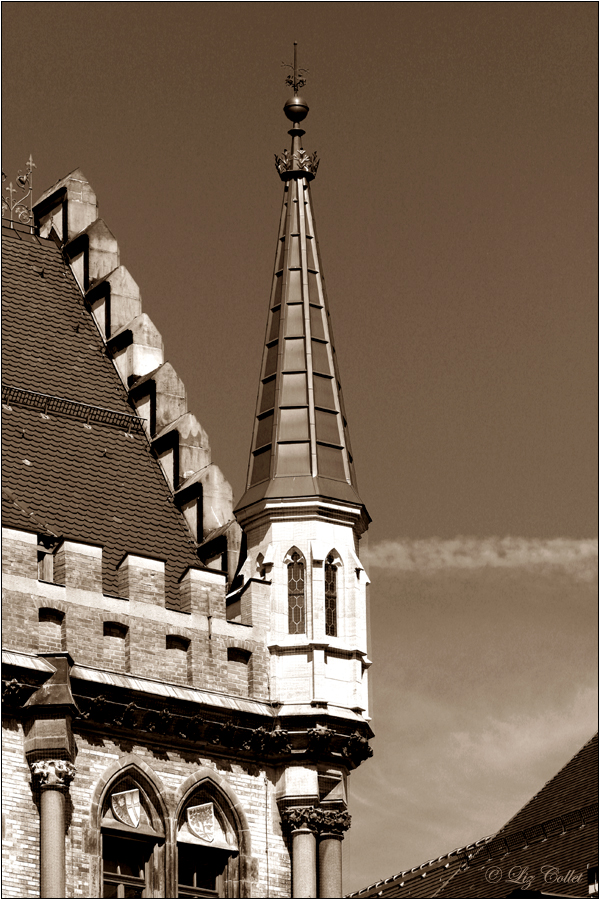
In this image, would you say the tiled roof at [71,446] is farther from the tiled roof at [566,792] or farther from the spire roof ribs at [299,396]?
the tiled roof at [566,792]

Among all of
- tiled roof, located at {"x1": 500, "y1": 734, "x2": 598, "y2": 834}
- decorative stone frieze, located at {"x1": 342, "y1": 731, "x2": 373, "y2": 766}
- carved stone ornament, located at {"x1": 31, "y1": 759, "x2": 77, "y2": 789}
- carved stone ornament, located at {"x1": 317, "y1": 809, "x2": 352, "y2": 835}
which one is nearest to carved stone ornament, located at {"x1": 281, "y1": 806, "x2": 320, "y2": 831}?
→ carved stone ornament, located at {"x1": 317, "y1": 809, "x2": 352, "y2": 835}

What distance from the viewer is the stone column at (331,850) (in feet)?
167

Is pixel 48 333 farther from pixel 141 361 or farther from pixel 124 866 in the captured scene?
pixel 124 866

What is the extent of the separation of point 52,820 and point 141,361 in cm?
1100

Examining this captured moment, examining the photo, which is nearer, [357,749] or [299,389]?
[357,749]

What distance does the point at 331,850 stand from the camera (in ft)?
168

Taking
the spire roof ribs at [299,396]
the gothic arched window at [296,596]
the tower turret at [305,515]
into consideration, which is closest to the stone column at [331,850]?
the tower turret at [305,515]

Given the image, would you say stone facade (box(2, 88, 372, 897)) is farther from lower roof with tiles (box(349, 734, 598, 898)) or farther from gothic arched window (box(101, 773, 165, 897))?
lower roof with tiles (box(349, 734, 598, 898))

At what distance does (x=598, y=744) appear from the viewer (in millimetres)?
58875

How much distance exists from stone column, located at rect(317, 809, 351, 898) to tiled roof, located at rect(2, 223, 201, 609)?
4357mm

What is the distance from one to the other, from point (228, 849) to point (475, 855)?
9485mm

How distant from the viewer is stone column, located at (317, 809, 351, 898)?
167ft

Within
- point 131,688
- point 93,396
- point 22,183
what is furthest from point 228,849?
point 22,183

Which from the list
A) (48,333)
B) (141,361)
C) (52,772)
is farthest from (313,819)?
(48,333)
